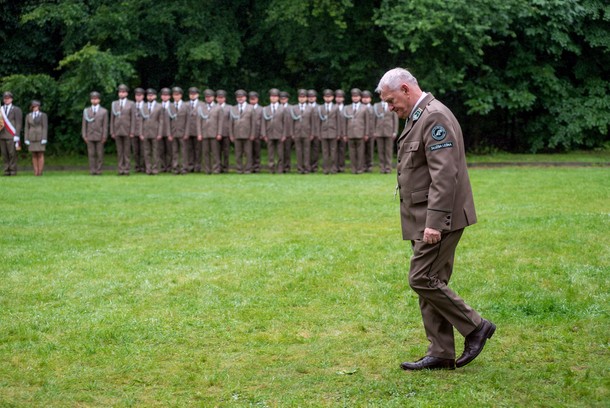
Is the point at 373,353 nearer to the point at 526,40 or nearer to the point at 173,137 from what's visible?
the point at 173,137

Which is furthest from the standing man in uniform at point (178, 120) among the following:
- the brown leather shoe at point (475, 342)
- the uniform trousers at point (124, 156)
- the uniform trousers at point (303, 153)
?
the brown leather shoe at point (475, 342)

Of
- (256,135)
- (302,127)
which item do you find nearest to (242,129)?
(256,135)

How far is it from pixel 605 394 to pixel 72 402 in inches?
148

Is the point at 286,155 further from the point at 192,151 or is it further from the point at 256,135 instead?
the point at 192,151

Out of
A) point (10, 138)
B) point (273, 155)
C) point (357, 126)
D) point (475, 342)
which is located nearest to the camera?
point (475, 342)

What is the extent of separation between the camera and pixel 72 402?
20.7 feet

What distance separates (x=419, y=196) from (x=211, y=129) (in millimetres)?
19909

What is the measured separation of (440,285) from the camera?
6.64m

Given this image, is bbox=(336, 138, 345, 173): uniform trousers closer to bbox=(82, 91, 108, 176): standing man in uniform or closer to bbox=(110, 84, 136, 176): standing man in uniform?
bbox=(110, 84, 136, 176): standing man in uniform

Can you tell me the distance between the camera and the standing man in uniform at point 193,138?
86.5 ft

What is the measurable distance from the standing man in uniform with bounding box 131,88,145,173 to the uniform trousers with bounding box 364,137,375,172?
22.4 ft

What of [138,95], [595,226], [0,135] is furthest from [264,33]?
[595,226]

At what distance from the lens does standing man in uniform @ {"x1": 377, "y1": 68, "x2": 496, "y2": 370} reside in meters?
6.48

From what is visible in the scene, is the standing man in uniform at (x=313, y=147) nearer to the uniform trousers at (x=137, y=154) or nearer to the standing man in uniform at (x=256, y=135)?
the standing man in uniform at (x=256, y=135)
